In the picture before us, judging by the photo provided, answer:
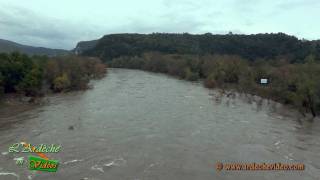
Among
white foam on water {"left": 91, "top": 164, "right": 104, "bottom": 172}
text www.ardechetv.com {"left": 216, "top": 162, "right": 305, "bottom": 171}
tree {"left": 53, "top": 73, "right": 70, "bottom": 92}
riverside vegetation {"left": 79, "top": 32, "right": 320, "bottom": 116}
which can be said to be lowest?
text www.ardechetv.com {"left": 216, "top": 162, "right": 305, "bottom": 171}

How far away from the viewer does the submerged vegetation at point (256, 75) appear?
163 feet

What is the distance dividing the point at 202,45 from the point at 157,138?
453 ft

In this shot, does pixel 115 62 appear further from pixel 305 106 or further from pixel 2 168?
pixel 2 168

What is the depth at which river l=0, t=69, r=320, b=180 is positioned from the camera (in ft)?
81.4

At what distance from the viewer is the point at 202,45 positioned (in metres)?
167

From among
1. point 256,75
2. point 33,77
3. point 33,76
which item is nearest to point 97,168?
point 33,77

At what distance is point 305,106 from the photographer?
5088 cm

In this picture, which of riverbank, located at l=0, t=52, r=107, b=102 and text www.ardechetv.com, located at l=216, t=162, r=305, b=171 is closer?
text www.ardechetv.com, located at l=216, t=162, r=305, b=171

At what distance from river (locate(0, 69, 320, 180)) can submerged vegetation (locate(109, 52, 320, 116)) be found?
491cm

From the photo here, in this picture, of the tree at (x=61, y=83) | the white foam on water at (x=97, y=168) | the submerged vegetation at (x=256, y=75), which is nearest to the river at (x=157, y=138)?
the white foam on water at (x=97, y=168)

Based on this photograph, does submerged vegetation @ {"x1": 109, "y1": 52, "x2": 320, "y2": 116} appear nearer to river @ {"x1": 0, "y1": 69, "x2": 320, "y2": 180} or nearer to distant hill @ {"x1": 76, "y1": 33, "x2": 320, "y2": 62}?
river @ {"x1": 0, "y1": 69, "x2": 320, "y2": 180}

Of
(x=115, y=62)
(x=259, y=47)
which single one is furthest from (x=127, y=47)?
(x=259, y=47)

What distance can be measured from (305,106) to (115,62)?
111 meters

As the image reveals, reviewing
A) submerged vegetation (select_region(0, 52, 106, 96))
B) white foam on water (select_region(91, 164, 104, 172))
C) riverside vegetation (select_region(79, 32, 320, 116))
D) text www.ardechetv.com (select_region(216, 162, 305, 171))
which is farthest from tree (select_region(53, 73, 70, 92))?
text www.ardechetv.com (select_region(216, 162, 305, 171))
